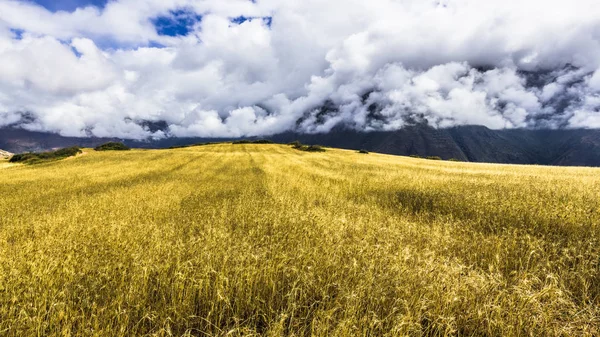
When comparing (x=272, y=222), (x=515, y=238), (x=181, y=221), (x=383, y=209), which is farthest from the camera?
(x=383, y=209)

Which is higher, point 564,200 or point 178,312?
point 564,200

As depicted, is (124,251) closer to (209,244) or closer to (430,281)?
(209,244)

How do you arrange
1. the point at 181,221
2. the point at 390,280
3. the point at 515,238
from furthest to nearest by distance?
the point at 181,221
the point at 515,238
the point at 390,280

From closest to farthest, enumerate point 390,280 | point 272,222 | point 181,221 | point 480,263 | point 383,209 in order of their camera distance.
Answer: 1. point 390,280
2. point 480,263
3. point 272,222
4. point 181,221
5. point 383,209

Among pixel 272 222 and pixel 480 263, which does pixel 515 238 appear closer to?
pixel 480 263

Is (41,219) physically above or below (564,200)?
below

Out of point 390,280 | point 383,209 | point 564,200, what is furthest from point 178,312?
point 564,200

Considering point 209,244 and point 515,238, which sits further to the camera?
point 515,238

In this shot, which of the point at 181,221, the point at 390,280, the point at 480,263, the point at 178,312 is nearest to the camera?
the point at 178,312

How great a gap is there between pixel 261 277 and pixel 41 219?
798cm

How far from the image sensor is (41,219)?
7699 mm

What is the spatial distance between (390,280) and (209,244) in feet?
10.5

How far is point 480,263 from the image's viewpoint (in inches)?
202

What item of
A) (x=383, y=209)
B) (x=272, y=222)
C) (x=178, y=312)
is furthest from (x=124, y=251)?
(x=383, y=209)
